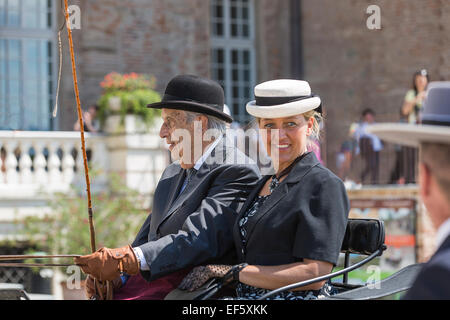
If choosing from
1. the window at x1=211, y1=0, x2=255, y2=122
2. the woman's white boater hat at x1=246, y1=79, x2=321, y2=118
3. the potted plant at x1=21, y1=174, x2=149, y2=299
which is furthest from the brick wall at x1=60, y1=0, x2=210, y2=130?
the woman's white boater hat at x1=246, y1=79, x2=321, y2=118

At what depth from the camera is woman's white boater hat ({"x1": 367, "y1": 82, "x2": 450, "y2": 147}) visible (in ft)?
6.28

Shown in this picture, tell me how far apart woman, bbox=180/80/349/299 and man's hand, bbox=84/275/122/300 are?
0.41 meters

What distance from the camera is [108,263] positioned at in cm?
324

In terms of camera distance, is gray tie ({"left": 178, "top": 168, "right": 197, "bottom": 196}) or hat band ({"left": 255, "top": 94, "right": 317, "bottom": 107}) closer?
hat band ({"left": 255, "top": 94, "right": 317, "bottom": 107})

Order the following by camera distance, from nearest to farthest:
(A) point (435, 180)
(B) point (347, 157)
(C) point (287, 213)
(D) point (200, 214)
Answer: (A) point (435, 180) < (C) point (287, 213) < (D) point (200, 214) < (B) point (347, 157)

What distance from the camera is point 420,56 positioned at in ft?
48.7

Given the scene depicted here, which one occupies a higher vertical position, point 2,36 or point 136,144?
point 2,36

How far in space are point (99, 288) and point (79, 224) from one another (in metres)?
5.97

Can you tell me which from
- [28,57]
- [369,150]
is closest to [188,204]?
[369,150]

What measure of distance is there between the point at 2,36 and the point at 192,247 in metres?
11.6

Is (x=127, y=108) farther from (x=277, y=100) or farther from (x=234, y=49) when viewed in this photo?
(x=277, y=100)

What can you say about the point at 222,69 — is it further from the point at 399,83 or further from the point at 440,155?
the point at 440,155

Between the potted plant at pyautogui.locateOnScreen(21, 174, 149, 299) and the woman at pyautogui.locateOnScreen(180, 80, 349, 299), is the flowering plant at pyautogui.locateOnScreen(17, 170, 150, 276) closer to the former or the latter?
the potted plant at pyautogui.locateOnScreen(21, 174, 149, 299)

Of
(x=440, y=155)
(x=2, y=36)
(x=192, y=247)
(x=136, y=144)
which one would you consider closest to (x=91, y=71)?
(x=2, y=36)
